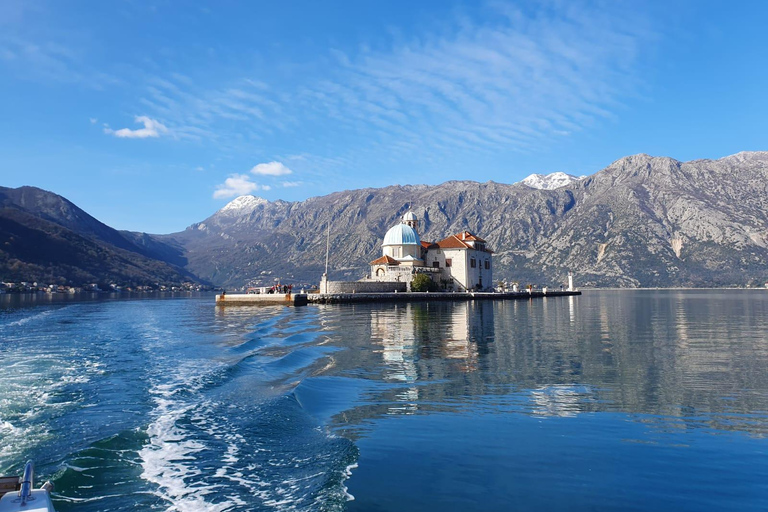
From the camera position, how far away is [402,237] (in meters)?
109

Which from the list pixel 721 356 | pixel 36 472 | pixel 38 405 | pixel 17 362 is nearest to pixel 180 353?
pixel 17 362

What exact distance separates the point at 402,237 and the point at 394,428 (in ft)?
317

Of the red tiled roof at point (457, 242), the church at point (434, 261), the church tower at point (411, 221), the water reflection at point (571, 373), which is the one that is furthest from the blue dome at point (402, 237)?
the water reflection at point (571, 373)

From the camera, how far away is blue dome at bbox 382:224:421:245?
108 metres

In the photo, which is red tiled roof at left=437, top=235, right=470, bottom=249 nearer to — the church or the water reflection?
the church

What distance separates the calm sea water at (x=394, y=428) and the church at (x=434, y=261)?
76.8m

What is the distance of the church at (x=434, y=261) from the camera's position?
103 metres

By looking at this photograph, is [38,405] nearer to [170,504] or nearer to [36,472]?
[36,472]

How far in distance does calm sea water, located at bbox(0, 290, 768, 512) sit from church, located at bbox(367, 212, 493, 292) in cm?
7676

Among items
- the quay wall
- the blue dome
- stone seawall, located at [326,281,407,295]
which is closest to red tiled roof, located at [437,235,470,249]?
the blue dome

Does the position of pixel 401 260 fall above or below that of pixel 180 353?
above

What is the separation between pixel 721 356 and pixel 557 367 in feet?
29.4

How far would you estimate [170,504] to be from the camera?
825 cm

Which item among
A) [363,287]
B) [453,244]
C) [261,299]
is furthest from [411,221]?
[261,299]
